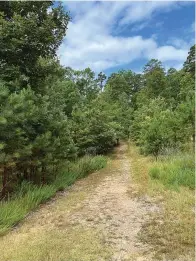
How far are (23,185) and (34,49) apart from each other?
4.33 metres

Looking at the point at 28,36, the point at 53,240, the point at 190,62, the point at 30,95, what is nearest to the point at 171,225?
the point at 53,240

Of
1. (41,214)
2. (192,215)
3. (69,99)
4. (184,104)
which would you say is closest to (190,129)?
(184,104)

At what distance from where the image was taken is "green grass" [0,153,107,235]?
241 inches

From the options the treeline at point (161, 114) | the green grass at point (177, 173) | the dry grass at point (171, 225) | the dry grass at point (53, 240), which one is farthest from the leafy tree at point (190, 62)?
the dry grass at point (53, 240)

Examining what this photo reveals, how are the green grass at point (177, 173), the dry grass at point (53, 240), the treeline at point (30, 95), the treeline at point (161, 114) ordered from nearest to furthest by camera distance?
the dry grass at point (53, 240), the treeline at point (30, 95), the green grass at point (177, 173), the treeline at point (161, 114)

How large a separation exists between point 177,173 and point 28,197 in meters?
4.59

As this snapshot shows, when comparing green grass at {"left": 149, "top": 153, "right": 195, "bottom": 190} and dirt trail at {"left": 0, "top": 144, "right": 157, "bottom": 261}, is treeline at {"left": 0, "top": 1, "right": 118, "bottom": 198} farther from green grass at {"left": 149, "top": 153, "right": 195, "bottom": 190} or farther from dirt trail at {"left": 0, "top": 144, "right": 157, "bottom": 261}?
green grass at {"left": 149, "top": 153, "right": 195, "bottom": 190}

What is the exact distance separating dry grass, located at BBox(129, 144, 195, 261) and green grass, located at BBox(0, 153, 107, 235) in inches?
104

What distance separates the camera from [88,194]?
28.5 ft

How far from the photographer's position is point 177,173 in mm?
9141

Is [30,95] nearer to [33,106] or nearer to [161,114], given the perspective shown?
[33,106]

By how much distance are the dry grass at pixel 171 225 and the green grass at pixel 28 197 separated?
2632 mm

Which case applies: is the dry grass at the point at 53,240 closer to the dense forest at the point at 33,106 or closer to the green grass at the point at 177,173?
the dense forest at the point at 33,106

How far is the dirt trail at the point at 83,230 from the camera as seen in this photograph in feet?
15.0
